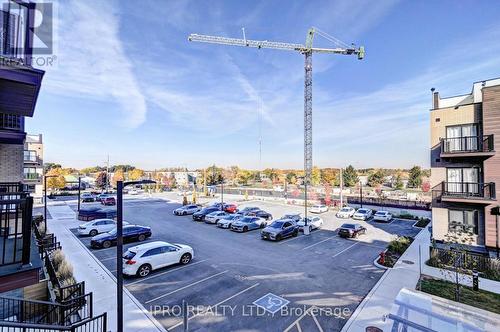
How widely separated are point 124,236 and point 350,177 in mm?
62124

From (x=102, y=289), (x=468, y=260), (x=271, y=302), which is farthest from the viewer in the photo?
(x=468, y=260)

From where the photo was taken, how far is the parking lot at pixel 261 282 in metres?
9.66

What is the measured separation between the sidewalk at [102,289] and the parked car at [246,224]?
38.2 ft

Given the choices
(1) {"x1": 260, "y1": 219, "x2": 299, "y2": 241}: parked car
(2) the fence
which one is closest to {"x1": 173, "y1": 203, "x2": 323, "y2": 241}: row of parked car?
(1) {"x1": 260, "y1": 219, "x2": 299, "y2": 241}: parked car

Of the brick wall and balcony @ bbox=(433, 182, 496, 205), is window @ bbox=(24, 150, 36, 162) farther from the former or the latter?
balcony @ bbox=(433, 182, 496, 205)

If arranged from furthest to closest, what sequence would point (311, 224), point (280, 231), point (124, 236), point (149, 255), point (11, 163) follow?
point (311, 224) → point (280, 231) → point (124, 236) → point (149, 255) → point (11, 163)

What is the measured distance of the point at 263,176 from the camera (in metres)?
112

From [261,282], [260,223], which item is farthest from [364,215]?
[261,282]

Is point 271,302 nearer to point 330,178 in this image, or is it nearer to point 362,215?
point 362,215

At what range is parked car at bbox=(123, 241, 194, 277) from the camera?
13227mm

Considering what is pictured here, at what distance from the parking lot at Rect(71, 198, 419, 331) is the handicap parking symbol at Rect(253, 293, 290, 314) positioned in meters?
0.04

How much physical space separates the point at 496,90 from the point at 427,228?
50.6 feet

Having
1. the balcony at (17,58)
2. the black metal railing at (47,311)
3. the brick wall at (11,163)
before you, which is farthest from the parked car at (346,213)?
the balcony at (17,58)

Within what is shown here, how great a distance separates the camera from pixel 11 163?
1178cm
